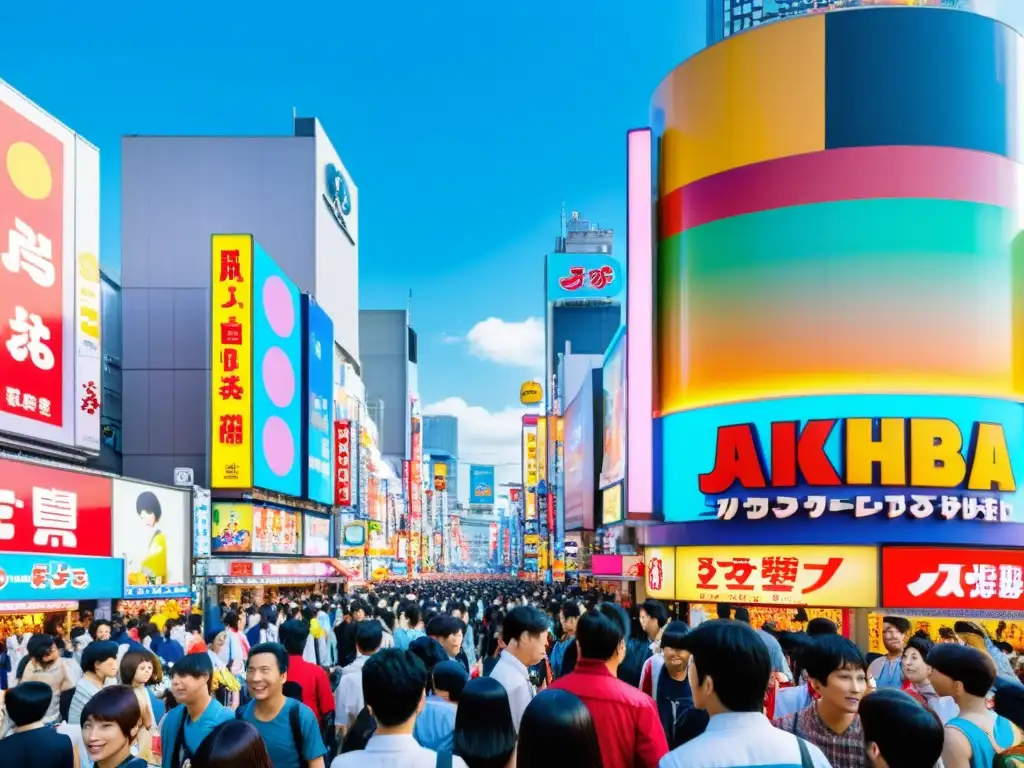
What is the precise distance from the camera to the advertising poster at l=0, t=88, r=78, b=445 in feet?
78.9

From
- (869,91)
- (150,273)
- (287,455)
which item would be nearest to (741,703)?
(869,91)

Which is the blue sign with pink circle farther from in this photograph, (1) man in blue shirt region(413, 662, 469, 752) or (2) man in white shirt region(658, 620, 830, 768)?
(2) man in white shirt region(658, 620, 830, 768)

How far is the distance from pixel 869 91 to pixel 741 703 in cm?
2330

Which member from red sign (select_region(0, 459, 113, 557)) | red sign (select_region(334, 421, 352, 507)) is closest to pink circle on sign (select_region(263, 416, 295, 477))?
red sign (select_region(334, 421, 352, 507))

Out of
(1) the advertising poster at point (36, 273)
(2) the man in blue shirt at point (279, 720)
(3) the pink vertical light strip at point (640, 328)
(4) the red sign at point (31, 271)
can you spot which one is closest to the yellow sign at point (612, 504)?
(3) the pink vertical light strip at point (640, 328)

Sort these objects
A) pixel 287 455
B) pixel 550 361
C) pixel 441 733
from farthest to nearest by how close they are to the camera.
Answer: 1. pixel 550 361
2. pixel 287 455
3. pixel 441 733

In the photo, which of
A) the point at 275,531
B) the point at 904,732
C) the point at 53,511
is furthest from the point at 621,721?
the point at 275,531

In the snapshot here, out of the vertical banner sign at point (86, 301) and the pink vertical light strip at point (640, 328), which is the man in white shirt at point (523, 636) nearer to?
the pink vertical light strip at point (640, 328)

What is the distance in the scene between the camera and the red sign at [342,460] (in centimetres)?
5244

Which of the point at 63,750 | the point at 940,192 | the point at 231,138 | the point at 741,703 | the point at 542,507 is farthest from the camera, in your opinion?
the point at 542,507

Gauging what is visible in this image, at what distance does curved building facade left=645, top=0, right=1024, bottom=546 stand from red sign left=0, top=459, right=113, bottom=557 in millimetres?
14448

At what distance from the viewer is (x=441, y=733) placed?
5.32 metres

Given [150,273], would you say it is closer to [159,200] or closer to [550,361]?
[159,200]

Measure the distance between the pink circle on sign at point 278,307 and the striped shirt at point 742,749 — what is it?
3805 cm
